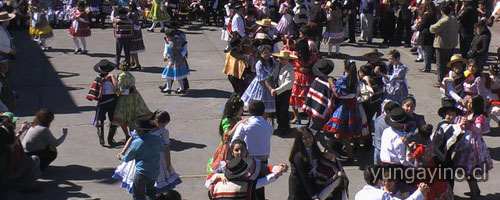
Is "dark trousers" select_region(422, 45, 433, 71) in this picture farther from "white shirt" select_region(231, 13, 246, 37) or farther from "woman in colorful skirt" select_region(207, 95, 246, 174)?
"woman in colorful skirt" select_region(207, 95, 246, 174)

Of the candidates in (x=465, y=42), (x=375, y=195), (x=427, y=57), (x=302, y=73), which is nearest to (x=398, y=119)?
(x=375, y=195)

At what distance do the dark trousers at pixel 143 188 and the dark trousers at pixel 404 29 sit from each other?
11.8 meters

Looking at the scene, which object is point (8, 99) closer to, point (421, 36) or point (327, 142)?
point (327, 142)

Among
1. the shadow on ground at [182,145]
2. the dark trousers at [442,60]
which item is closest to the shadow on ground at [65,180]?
the shadow on ground at [182,145]

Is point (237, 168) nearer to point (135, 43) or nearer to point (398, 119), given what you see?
point (398, 119)

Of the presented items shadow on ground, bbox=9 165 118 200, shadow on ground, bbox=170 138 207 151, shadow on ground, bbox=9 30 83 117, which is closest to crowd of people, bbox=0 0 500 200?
shadow on ground, bbox=9 165 118 200

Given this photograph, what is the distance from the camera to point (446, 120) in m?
9.69

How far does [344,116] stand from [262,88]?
188cm

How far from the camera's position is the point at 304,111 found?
11461 mm

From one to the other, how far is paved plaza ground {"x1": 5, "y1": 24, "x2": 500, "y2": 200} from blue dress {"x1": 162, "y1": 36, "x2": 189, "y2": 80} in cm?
46

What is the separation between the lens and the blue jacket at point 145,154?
8.75 meters

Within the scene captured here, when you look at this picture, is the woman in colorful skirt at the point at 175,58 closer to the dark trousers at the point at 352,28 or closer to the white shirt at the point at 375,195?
the dark trousers at the point at 352,28

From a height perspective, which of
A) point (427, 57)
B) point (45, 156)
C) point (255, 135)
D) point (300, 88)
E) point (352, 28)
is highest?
point (255, 135)

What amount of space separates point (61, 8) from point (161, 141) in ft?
48.4
